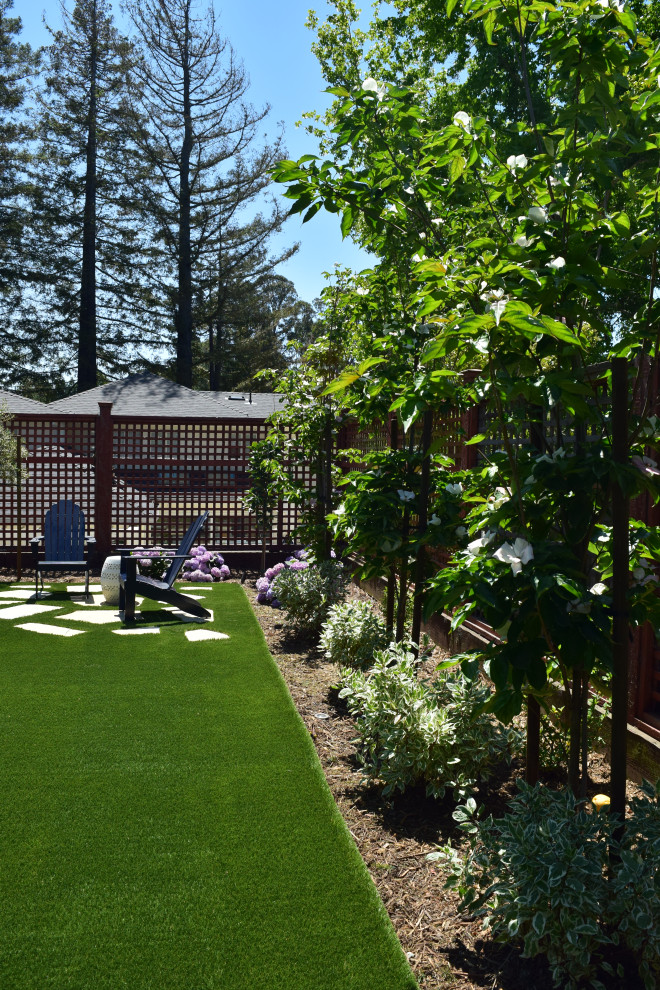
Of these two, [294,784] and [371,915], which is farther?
[294,784]

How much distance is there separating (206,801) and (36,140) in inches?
1018

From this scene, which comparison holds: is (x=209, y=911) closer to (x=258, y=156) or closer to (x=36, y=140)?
(x=258, y=156)

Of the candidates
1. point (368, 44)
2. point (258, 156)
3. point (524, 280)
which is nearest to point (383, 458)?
point (524, 280)

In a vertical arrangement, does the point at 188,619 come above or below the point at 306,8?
below

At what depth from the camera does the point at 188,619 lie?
22.0 ft

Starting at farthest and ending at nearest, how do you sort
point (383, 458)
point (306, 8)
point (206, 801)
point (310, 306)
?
point (310, 306), point (306, 8), point (383, 458), point (206, 801)

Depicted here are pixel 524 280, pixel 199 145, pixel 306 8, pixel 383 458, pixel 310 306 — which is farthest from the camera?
pixel 310 306

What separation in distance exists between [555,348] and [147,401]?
527 inches

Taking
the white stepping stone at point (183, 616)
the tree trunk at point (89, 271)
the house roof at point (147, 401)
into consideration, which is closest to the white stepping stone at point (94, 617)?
the white stepping stone at point (183, 616)

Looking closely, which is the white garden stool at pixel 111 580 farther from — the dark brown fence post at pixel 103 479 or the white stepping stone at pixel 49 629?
the dark brown fence post at pixel 103 479

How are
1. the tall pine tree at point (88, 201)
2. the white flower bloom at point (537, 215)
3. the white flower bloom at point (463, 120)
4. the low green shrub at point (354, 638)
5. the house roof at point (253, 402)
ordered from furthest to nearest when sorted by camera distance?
the tall pine tree at point (88, 201) < the house roof at point (253, 402) < the low green shrub at point (354, 638) < the white flower bloom at point (463, 120) < the white flower bloom at point (537, 215)

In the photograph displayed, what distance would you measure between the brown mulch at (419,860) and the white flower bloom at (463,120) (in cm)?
221

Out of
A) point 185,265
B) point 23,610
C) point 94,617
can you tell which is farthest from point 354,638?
point 185,265

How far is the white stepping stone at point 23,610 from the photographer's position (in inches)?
258
